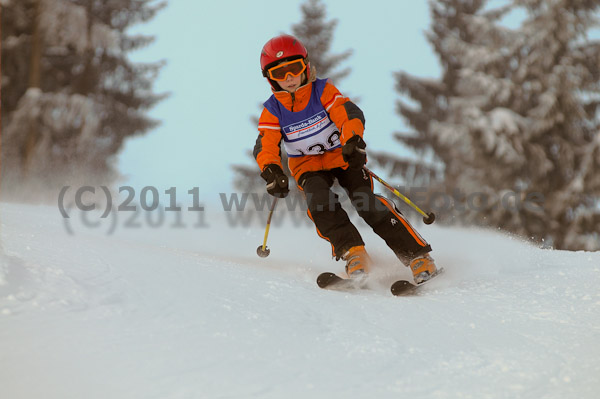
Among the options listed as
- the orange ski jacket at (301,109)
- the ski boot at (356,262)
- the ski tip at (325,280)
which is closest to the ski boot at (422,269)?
the ski boot at (356,262)

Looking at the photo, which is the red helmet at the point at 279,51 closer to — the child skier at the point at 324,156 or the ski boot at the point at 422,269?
the child skier at the point at 324,156

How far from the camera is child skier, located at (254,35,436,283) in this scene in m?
3.63

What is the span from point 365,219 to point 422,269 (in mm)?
555

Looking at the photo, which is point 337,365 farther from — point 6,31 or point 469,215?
point 6,31

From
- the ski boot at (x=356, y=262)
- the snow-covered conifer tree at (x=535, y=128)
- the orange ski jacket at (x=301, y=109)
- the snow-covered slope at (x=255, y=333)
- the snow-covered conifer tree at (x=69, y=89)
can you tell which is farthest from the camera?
the snow-covered conifer tree at (x=69, y=89)

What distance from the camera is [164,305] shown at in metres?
2.33

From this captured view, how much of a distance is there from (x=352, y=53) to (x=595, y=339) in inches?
680

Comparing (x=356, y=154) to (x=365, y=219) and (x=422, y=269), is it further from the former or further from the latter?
(x=422, y=269)

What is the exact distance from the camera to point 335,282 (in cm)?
328

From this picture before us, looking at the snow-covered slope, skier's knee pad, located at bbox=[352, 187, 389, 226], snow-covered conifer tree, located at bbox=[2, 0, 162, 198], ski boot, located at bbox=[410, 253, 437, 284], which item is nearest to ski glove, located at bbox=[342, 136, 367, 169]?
skier's knee pad, located at bbox=[352, 187, 389, 226]

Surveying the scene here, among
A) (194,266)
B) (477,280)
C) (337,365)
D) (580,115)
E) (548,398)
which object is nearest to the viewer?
(548,398)

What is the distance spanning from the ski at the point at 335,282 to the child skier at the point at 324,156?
0.18ft

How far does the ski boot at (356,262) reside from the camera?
134 inches

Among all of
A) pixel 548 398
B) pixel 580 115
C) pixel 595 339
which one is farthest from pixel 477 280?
pixel 580 115
